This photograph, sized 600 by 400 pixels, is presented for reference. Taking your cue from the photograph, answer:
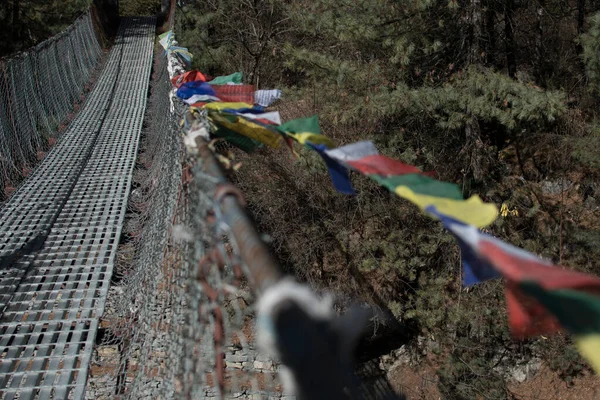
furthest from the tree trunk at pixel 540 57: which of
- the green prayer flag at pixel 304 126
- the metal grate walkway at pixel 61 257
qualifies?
the green prayer flag at pixel 304 126

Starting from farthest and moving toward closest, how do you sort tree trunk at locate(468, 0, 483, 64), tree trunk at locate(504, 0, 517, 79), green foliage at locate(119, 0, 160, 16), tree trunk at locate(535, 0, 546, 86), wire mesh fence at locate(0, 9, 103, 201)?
green foliage at locate(119, 0, 160, 16), tree trunk at locate(535, 0, 546, 86), tree trunk at locate(504, 0, 517, 79), tree trunk at locate(468, 0, 483, 64), wire mesh fence at locate(0, 9, 103, 201)

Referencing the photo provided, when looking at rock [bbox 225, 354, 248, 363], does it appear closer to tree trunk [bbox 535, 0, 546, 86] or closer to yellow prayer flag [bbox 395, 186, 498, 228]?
yellow prayer flag [bbox 395, 186, 498, 228]

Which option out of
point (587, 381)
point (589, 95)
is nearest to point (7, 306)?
point (587, 381)

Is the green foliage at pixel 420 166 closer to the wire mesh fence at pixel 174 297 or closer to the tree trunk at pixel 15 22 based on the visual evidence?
the wire mesh fence at pixel 174 297

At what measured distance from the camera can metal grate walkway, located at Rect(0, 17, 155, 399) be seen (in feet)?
12.0

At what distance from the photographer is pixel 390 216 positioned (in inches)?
337

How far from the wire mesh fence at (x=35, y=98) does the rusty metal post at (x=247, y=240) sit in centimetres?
597

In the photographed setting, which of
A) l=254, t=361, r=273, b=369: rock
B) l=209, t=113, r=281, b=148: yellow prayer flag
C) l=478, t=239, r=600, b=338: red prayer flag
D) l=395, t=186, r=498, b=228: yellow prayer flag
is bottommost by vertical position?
l=254, t=361, r=273, b=369: rock

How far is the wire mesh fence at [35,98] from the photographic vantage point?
7.15 metres

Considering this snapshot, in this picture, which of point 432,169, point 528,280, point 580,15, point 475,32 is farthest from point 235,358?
point 580,15

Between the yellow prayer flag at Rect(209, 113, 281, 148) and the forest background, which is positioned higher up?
the yellow prayer flag at Rect(209, 113, 281, 148)

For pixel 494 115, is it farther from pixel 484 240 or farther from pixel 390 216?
pixel 484 240

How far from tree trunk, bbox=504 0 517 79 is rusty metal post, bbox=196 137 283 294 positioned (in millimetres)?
7604

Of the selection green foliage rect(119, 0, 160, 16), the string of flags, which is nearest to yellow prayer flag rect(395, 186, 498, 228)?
the string of flags
